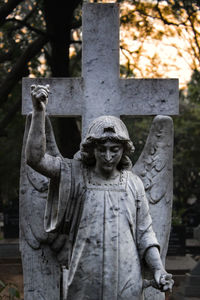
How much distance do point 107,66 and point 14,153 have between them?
46.2 ft

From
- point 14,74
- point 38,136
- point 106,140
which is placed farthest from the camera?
point 14,74

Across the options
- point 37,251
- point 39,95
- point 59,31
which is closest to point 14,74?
point 59,31

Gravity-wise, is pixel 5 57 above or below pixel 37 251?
above

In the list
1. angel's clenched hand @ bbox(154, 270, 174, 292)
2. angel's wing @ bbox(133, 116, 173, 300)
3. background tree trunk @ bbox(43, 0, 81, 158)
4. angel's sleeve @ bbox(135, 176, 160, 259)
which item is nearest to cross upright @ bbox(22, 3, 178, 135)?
angel's wing @ bbox(133, 116, 173, 300)

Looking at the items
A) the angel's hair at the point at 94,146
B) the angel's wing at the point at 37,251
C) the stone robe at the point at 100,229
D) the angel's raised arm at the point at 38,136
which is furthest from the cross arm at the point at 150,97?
the angel's raised arm at the point at 38,136

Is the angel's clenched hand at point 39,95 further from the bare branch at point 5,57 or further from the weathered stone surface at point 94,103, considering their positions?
the bare branch at point 5,57

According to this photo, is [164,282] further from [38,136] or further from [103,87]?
[103,87]

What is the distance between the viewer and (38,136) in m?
3.75

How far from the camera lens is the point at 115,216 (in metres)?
3.91

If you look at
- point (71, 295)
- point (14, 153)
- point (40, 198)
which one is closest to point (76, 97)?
point (40, 198)

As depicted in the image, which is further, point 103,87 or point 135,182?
point 103,87

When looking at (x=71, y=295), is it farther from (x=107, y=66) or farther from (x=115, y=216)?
(x=107, y=66)

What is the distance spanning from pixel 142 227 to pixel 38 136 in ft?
3.31

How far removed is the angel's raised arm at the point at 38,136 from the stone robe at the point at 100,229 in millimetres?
196
